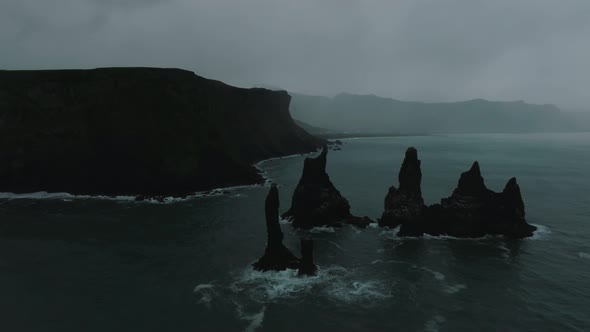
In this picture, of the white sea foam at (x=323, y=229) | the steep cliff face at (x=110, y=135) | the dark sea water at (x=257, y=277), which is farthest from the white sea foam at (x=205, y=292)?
the steep cliff face at (x=110, y=135)

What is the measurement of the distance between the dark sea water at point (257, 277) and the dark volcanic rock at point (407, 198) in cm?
386

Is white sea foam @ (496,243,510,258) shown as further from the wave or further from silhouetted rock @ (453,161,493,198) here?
the wave

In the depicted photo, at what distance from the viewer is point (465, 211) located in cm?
6212

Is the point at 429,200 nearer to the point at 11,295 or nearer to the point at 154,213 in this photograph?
the point at 154,213

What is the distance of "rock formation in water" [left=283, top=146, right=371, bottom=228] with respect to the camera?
66500 millimetres

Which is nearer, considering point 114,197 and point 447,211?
point 447,211

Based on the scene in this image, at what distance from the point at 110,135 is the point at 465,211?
8195cm

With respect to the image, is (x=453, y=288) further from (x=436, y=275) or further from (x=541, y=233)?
(x=541, y=233)

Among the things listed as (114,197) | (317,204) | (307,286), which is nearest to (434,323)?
(307,286)

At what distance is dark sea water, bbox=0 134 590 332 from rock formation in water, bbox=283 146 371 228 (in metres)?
2.50

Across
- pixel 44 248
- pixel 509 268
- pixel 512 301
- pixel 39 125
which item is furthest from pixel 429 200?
pixel 39 125

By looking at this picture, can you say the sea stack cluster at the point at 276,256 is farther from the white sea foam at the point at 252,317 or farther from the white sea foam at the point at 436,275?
the white sea foam at the point at 436,275

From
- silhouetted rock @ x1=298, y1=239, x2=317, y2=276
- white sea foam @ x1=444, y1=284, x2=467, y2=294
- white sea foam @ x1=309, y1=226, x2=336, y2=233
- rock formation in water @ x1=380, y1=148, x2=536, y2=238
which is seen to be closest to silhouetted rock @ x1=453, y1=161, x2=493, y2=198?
rock formation in water @ x1=380, y1=148, x2=536, y2=238

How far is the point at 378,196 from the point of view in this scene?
92.1 metres
